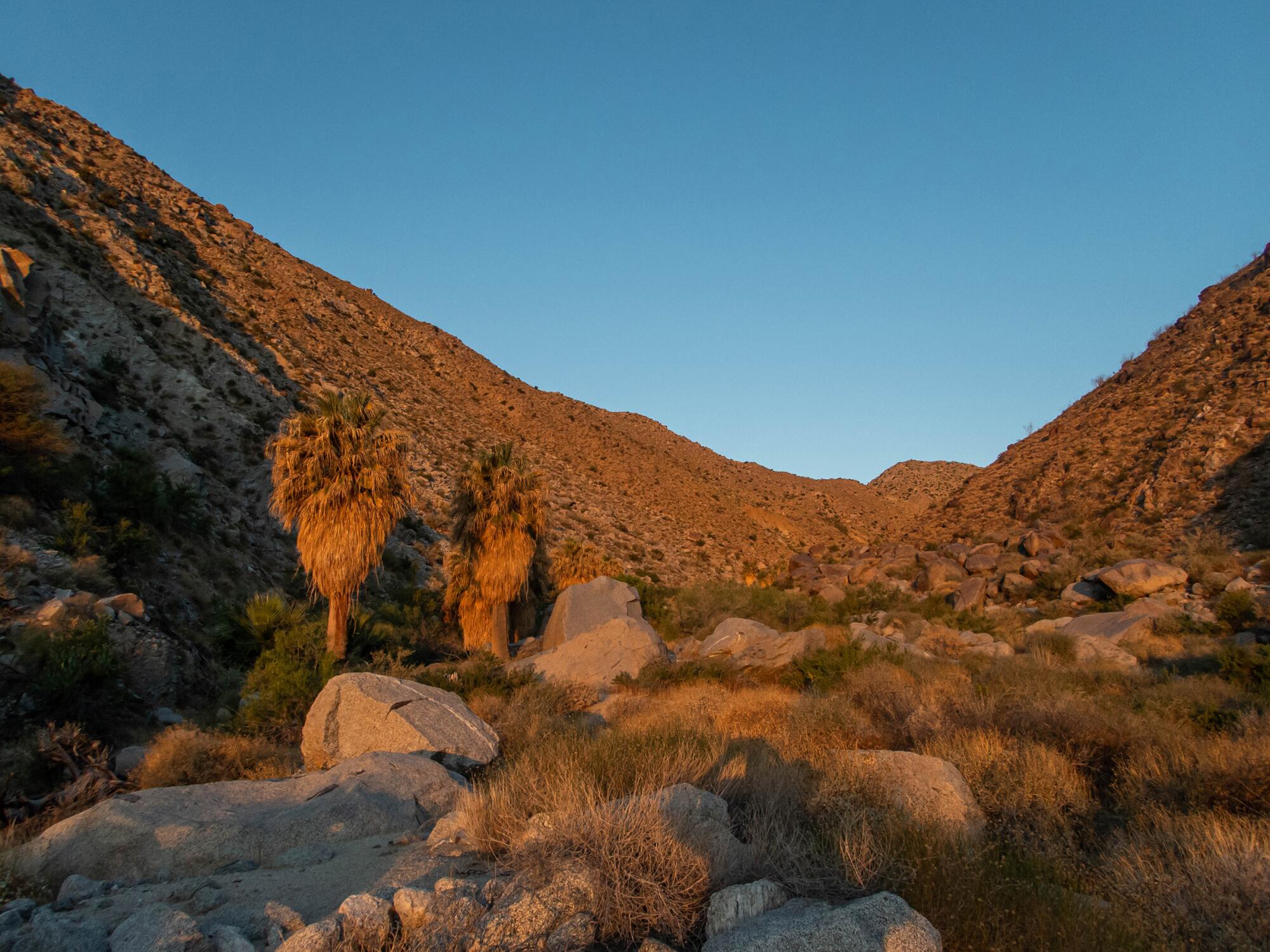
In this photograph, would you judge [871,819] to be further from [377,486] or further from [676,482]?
[676,482]

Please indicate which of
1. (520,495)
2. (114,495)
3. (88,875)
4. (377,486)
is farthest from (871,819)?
(114,495)

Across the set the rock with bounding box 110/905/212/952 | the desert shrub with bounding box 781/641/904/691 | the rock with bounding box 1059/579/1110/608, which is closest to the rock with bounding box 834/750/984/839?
the rock with bounding box 110/905/212/952

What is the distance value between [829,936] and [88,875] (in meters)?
6.18

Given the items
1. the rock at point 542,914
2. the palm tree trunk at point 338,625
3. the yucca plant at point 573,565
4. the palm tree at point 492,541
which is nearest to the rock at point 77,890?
the rock at point 542,914

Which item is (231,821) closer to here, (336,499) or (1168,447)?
(336,499)

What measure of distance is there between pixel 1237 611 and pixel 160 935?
20797mm

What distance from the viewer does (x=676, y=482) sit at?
54.0 meters

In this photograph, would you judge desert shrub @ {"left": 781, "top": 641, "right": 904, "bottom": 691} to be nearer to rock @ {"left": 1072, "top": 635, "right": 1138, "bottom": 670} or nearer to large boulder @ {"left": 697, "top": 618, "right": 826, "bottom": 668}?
large boulder @ {"left": 697, "top": 618, "right": 826, "bottom": 668}

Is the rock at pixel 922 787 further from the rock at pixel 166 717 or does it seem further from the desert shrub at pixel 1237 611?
the desert shrub at pixel 1237 611

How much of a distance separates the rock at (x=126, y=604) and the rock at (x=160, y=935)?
11.2m

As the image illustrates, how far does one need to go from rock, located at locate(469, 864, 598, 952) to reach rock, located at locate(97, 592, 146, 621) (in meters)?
12.7

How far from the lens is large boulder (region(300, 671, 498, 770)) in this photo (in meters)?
10.0

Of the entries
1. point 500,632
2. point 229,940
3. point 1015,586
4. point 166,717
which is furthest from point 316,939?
point 1015,586

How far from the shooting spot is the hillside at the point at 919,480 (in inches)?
2987
